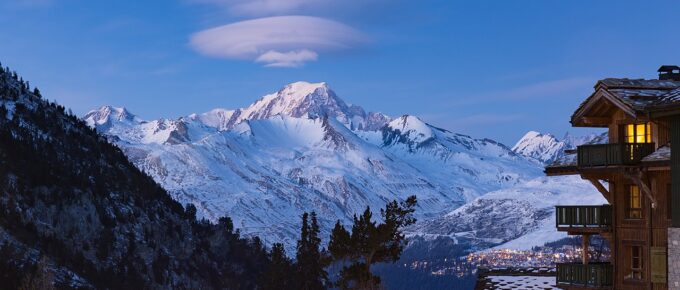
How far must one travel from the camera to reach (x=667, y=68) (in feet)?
199

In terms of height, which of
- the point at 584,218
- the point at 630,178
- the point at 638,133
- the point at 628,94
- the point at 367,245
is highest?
the point at 628,94

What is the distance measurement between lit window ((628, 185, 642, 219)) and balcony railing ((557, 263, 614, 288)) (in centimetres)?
328

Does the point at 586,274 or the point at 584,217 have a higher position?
the point at 584,217

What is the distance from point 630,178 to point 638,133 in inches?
100

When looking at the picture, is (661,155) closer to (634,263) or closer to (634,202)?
(634,202)

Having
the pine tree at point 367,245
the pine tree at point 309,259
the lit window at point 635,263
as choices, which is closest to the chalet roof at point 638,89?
the lit window at point 635,263

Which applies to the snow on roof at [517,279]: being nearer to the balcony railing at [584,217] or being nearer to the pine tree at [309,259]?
the balcony railing at [584,217]

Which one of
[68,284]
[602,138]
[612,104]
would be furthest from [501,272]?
[68,284]

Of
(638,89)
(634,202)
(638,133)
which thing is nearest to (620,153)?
(638,133)

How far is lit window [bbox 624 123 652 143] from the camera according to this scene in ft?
179

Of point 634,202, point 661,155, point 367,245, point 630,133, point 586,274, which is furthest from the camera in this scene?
point 367,245

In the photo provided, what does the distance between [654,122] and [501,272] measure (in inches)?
1316

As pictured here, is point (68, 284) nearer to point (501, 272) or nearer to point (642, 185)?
point (501, 272)

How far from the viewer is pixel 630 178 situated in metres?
54.7
